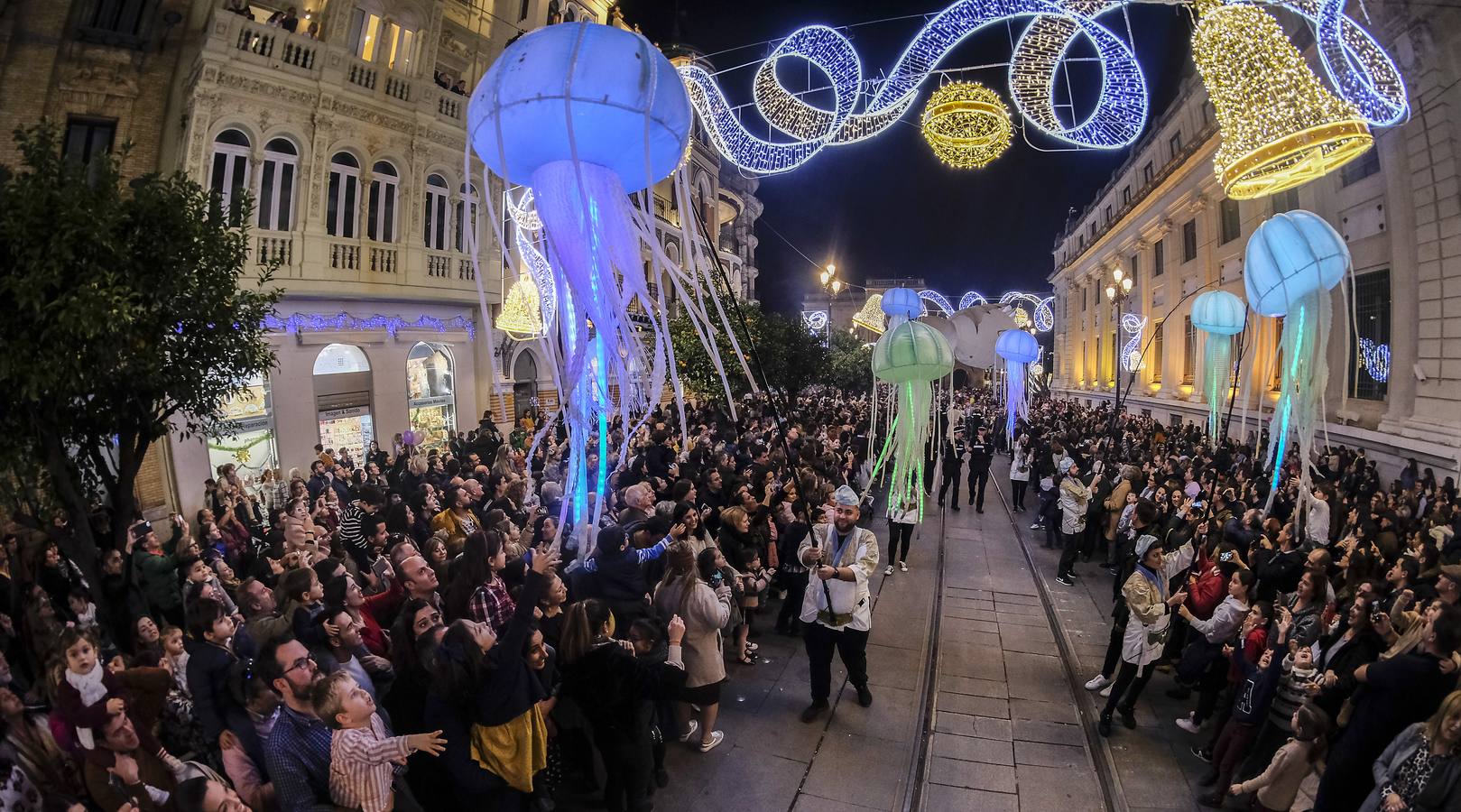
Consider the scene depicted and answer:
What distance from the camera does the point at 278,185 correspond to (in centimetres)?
1306

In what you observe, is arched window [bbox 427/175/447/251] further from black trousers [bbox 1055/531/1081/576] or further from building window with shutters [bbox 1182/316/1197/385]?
building window with shutters [bbox 1182/316/1197/385]

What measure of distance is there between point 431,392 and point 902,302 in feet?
37.9

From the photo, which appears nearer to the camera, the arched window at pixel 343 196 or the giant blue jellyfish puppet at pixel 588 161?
the giant blue jellyfish puppet at pixel 588 161

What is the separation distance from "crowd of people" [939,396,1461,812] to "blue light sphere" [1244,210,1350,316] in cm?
255

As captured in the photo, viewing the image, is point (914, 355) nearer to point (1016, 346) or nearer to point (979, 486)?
point (979, 486)

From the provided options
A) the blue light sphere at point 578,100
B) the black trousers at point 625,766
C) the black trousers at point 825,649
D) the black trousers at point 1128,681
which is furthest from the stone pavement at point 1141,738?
the blue light sphere at point 578,100

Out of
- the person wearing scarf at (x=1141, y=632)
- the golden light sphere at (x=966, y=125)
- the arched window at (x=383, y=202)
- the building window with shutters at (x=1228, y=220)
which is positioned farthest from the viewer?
the building window with shutters at (x=1228, y=220)

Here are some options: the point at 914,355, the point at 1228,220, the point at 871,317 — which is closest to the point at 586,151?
the point at 914,355

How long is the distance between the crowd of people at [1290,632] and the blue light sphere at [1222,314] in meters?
3.76

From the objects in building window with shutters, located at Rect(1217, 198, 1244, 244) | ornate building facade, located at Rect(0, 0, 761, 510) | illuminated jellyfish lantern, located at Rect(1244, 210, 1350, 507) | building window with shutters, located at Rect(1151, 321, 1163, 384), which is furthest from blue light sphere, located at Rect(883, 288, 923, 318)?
building window with shutters, located at Rect(1151, 321, 1163, 384)

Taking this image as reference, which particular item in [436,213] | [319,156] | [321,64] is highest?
[321,64]

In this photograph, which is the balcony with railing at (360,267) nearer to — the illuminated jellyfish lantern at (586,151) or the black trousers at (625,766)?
the illuminated jellyfish lantern at (586,151)

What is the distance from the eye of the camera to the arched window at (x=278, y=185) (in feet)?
42.3

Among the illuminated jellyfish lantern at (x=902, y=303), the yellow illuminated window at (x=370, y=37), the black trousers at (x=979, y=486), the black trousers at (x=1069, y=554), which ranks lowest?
the black trousers at (x=1069, y=554)
